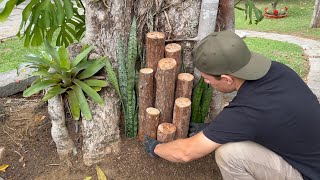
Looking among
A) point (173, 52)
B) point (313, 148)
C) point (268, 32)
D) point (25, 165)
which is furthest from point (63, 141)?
point (268, 32)

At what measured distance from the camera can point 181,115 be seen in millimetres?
2500

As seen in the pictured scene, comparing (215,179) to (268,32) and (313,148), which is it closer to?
(313,148)

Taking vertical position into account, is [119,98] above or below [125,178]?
above

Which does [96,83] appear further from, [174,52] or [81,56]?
[174,52]

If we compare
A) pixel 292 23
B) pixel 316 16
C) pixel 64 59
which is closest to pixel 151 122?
pixel 64 59

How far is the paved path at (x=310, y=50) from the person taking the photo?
482 cm

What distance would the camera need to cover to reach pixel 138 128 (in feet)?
9.05

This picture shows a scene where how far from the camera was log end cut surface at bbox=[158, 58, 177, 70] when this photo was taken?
2.44 metres

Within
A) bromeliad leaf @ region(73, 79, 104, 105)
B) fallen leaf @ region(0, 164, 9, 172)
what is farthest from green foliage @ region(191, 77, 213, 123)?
fallen leaf @ region(0, 164, 9, 172)

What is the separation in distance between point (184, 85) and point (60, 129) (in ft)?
3.28

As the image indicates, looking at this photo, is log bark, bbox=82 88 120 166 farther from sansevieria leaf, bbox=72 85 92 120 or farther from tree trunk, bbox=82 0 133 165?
sansevieria leaf, bbox=72 85 92 120

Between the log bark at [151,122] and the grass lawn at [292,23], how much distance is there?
719 cm

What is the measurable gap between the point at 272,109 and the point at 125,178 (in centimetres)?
124

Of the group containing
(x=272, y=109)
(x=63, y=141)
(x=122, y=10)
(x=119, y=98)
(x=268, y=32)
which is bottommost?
(x=268, y=32)
